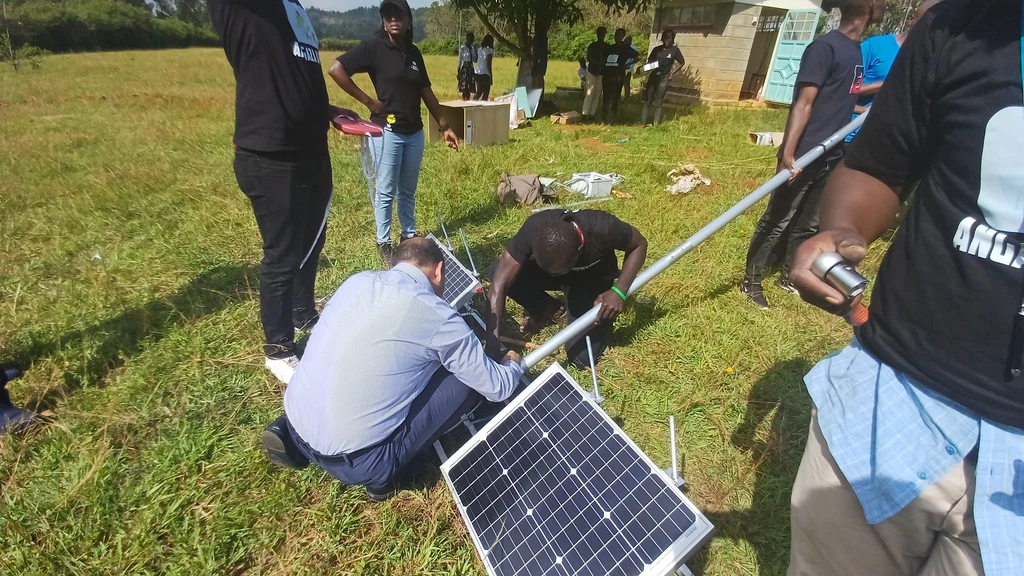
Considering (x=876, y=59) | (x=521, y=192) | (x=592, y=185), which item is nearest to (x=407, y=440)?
(x=521, y=192)

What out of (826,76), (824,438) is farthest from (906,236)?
(826,76)

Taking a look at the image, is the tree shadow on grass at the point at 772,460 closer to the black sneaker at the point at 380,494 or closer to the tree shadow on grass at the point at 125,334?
the black sneaker at the point at 380,494

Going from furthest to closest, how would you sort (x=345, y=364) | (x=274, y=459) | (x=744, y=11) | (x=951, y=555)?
(x=744, y=11) < (x=274, y=459) < (x=345, y=364) < (x=951, y=555)

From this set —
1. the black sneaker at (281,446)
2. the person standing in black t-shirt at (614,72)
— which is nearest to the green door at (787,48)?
the person standing in black t-shirt at (614,72)

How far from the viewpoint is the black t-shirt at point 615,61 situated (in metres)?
12.7

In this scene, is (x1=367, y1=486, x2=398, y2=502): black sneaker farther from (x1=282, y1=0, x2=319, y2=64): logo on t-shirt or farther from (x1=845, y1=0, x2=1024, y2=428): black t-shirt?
(x1=282, y1=0, x2=319, y2=64): logo on t-shirt

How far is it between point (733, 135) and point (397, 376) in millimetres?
10578

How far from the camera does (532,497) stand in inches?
87.7

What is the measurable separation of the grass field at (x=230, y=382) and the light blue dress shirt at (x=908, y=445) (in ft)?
4.78

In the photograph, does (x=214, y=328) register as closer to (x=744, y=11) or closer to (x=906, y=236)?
(x=906, y=236)

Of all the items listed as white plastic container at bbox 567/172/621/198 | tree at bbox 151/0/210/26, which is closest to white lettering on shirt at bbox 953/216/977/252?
white plastic container at bbox 567/172/621/198

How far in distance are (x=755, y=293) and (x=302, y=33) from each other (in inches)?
157

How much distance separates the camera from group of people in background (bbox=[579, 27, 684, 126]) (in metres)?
11.9

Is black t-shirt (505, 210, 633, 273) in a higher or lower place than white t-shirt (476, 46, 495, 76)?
lower
